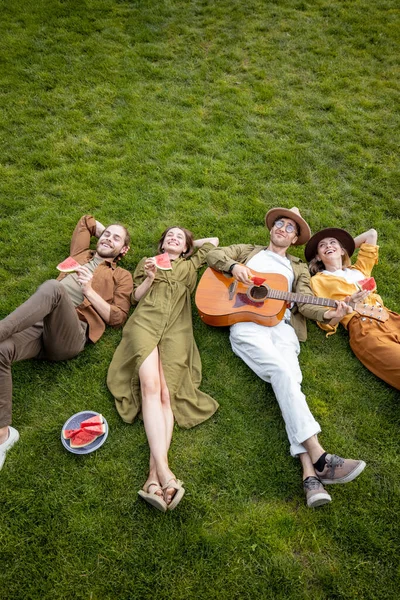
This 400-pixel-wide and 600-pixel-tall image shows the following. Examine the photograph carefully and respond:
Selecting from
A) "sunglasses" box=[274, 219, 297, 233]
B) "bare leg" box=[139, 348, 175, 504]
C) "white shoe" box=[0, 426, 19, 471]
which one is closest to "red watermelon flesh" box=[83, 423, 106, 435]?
"bare leg" box=[139, 348, 175, 504]

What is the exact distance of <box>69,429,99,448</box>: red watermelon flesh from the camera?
146 inches

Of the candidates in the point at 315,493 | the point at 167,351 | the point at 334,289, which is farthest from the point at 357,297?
the point at 167,351

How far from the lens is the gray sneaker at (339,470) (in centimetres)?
339

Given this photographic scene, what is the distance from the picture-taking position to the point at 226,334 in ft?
15.9

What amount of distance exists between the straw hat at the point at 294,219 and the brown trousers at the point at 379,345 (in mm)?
1286

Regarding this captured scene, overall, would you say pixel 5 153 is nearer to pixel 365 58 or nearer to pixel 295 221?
pixel 295 221

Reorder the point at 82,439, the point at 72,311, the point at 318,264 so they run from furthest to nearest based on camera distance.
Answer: the point at 318,264 < the point at 72,311 < the point at 82,439

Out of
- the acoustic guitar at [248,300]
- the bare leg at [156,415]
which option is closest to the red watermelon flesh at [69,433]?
the bare leg at [156,415]

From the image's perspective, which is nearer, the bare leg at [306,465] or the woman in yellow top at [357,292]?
the bare leg at [306,465]

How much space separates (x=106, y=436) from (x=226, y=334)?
1847mm

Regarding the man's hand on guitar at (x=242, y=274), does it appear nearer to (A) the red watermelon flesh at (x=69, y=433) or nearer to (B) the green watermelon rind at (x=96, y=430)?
(B) the green watermelon rind at (x=96, y=430)

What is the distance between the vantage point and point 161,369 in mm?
4160

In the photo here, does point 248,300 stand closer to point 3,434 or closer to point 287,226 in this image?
point 287,226

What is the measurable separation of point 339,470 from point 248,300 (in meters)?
1.92
